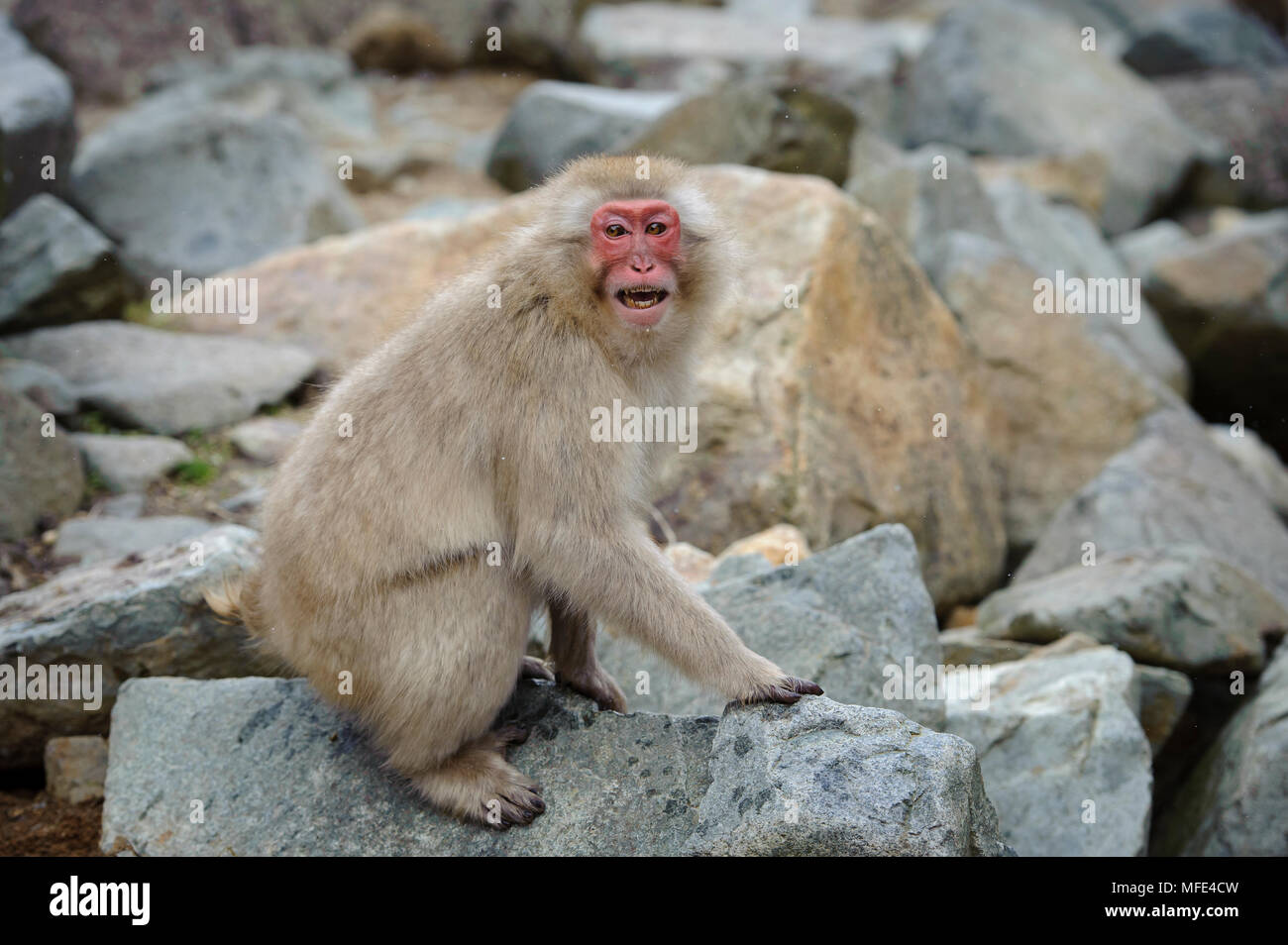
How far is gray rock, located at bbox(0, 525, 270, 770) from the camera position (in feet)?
14.2

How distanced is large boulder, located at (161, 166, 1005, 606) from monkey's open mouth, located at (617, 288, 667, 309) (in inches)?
101

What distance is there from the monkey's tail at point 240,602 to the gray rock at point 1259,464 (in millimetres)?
7546

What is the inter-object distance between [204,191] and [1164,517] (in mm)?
8156

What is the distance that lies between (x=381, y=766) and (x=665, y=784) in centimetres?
95

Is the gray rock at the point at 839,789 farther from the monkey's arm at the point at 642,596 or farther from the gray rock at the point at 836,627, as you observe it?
the gray rock at the point at 836,627

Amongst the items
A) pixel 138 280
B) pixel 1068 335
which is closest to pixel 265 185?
pixel 138 280

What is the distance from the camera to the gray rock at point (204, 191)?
10133 mm

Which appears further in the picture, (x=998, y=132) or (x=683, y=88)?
(x=683, y=88)

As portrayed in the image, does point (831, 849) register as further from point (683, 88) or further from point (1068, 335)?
point (683, 88)

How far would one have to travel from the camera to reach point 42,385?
6.88 meters

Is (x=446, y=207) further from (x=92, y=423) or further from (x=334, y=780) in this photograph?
(x=334, y=780)

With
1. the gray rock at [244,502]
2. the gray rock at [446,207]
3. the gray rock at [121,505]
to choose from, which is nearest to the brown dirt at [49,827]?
the gray rock at [121,505]

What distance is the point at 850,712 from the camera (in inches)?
136
